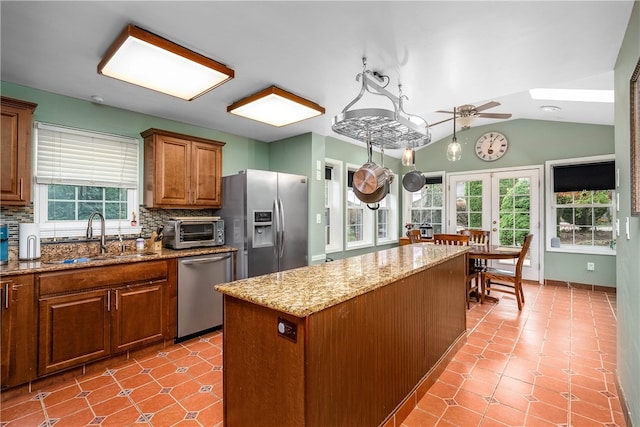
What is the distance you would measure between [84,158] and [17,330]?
164cm

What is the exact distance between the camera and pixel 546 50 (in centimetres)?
210

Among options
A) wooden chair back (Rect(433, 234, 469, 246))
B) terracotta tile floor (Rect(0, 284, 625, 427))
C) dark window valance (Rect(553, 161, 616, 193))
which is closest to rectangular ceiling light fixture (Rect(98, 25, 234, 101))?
terracotta tile floor (Rect(0, 284, 625, 427))

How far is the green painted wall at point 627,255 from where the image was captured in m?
1.61

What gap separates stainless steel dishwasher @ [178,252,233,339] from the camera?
301 centimetres

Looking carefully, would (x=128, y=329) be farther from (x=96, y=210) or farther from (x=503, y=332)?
(x=503, y=332)

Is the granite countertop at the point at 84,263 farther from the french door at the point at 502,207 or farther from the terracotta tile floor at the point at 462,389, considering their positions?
the french door at the point at 502,207

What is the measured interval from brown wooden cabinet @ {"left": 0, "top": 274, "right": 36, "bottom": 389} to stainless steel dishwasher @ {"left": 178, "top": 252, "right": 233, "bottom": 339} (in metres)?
1.06

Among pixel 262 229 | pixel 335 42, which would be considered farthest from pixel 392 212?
pixel 335 42

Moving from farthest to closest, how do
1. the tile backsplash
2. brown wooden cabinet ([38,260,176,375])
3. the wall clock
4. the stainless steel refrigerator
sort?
the wall clock < the stainless steel refrigerator < the tile backsplash < brown wooden cabinet ([38,260,176,375])

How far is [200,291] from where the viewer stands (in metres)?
3.14

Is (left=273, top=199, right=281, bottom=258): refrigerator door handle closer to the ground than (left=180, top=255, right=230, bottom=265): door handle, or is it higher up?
higher up

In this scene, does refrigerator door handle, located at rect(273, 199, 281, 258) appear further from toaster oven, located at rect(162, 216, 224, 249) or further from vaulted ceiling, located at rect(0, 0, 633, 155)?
vaulted ceiling, located at rect(0, 0, 633, 155)

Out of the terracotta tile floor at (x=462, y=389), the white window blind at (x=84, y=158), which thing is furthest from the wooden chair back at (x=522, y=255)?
the white window blind at (x=84, y=158)

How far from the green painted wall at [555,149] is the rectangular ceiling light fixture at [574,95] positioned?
1335 millimetres
